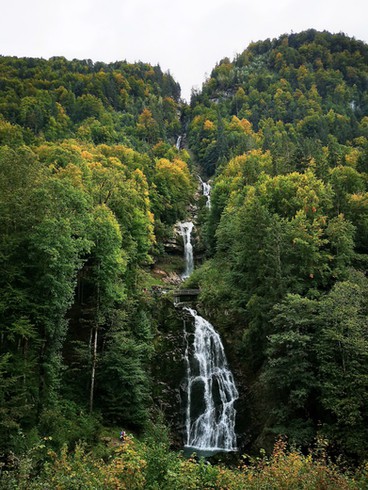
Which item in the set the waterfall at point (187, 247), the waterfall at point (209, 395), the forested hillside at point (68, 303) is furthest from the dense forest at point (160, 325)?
the waterfall at point (187, 247)

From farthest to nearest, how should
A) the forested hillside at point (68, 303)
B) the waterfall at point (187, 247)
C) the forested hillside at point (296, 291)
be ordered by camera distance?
the waterfall at point (187, 247) → the forested hillside at point (296, 291) → the forested hillside at point (68, 303)

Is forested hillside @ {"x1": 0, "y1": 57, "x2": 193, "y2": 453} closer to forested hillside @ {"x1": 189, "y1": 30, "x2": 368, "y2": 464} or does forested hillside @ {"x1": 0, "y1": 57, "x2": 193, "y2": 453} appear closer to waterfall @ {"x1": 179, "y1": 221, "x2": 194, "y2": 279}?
forested hillside @ {"x1": 189, "y1": 30, "x2": 368, "y2": 464}

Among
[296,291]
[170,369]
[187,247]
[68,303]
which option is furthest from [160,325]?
[187,247]

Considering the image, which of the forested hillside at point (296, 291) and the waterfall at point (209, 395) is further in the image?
the waterfall at point (209, 395)

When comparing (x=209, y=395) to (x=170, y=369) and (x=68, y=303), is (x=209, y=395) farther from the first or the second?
(x=68, y=303)

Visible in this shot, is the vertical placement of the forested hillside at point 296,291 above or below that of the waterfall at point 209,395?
above

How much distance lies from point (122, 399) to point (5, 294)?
34.7 ft

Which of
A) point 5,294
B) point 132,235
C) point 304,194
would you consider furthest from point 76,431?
point 304,194

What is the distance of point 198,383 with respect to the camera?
29219 mm

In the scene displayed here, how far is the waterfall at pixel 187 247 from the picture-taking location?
54253 millimetres

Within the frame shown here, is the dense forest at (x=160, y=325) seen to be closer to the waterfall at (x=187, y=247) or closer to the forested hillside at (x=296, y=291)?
the forested hillside at (x=296, y=291)

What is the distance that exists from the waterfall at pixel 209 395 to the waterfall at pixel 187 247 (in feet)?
68.0

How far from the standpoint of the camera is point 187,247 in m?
57.8

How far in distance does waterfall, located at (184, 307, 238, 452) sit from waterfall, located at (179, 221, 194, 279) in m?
20.7
